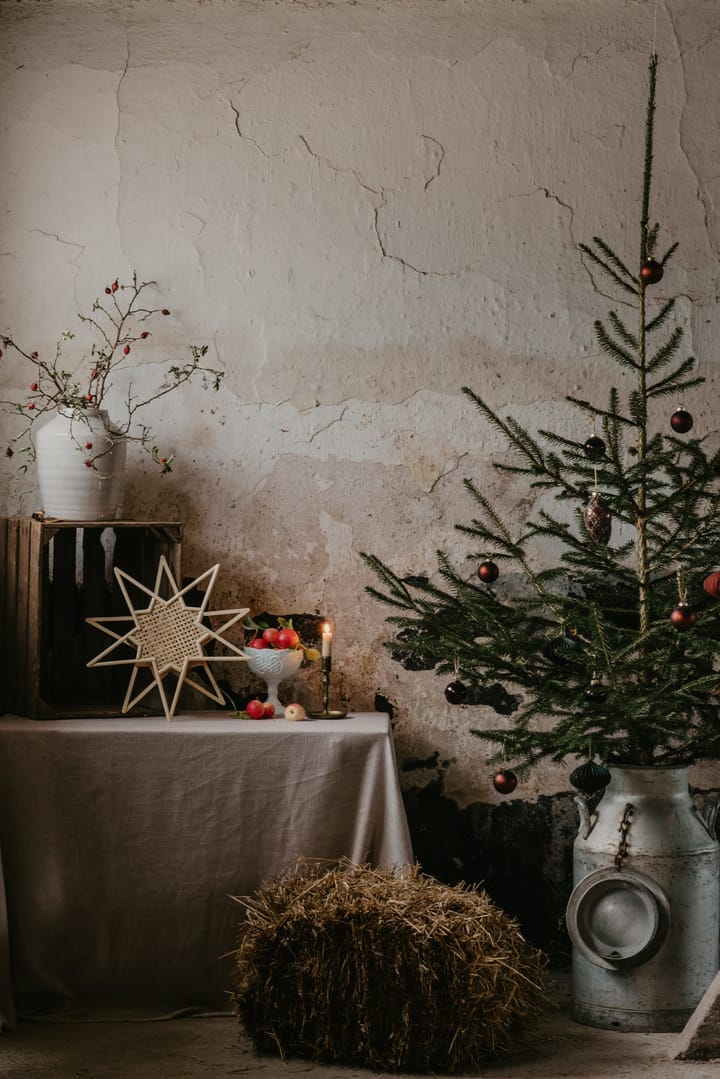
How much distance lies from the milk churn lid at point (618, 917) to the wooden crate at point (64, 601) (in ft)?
4.39

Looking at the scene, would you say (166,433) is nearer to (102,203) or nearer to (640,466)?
(102,203)

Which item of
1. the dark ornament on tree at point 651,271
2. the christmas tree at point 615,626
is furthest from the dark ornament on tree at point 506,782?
the dark ornament on tree at point 651,271

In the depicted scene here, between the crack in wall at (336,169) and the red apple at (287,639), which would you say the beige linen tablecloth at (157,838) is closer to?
the red apple at (287,639)

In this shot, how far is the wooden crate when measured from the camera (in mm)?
3193

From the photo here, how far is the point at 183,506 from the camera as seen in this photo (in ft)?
12.0

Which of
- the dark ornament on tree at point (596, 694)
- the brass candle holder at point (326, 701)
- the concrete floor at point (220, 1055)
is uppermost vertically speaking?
the dark ornament on tree at point (596, 694)

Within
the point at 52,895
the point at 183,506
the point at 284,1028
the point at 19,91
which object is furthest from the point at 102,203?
the point at 284,1028

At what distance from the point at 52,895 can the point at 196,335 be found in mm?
1738

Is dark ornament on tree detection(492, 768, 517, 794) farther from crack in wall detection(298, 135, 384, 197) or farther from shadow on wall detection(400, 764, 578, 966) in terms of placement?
crack in wall detection(298, 135, 384, 197)

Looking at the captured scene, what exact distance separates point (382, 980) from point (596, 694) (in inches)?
33.1

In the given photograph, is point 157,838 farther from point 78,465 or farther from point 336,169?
point 336,169

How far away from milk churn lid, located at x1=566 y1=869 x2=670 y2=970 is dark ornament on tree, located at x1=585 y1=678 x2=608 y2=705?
0.50m

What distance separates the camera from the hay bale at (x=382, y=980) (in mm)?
2629

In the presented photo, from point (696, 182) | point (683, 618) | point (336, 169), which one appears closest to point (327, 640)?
point (683, 618)
